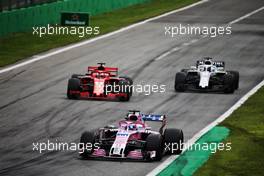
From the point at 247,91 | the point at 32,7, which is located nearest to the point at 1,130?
the point at 247,91

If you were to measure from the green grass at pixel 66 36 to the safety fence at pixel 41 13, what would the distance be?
1.68ft

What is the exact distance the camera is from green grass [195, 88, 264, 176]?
28.3 meters

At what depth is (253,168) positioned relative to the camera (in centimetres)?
2841

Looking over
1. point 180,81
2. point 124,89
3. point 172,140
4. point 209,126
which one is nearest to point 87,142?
point 172,140

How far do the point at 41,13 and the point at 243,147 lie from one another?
33.7 meters

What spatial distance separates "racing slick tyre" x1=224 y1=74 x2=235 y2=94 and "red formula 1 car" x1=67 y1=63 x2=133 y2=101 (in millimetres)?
4299

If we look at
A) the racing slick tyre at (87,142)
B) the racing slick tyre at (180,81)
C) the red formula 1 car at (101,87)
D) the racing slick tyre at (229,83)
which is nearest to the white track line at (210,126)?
the racing slick tyre at (229,83)

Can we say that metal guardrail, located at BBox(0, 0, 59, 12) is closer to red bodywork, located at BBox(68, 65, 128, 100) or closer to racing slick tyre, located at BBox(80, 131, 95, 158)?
red bodywork, located at BBox(68, 65, 128, 100)

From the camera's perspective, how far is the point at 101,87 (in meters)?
40.9

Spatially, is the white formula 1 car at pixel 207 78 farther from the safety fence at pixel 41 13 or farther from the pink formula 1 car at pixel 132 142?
the safety fence at pixel 41 13

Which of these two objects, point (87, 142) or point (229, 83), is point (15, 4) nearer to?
point (229, 83)

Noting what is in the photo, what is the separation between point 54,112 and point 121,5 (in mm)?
39387

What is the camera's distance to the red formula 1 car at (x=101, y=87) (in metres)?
40.8

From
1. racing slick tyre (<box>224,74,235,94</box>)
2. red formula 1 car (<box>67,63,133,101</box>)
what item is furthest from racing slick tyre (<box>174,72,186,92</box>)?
red formula 1 car (<box>67,63,133,101</box>)
